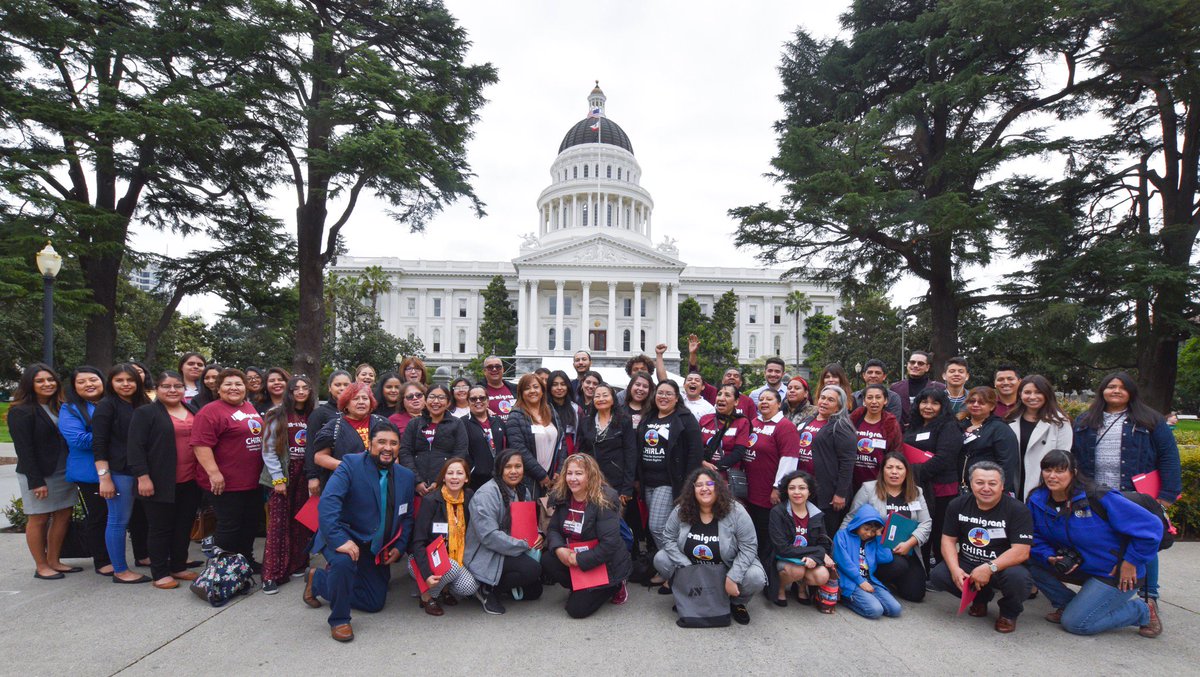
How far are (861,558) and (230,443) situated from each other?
5584 mm

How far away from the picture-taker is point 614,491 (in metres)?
4.93

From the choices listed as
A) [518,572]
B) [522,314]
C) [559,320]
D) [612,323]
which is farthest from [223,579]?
[612,323]

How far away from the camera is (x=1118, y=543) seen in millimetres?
4234

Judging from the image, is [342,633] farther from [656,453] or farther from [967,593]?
[967,593]

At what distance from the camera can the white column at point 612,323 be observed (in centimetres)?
5897

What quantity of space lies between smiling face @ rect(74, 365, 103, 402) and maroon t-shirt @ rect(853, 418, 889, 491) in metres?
7.03

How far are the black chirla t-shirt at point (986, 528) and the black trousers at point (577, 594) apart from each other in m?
2.84

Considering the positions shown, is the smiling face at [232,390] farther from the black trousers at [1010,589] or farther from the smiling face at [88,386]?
the black trousers at [1010,589]

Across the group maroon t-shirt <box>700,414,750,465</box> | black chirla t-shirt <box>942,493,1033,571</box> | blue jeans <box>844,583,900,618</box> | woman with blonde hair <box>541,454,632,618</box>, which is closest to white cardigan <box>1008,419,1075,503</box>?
black chirla t-shirt <box>942,493,1033,571</box>

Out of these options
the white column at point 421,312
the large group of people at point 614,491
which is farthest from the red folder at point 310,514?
the white column at point 421,312

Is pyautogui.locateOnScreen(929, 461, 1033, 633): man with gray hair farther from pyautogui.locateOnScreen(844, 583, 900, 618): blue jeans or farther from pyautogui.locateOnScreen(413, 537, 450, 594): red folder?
pyautogui.locateOnScreen(413, 537, 450, 594): red folder

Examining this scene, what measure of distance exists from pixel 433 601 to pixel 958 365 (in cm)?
564

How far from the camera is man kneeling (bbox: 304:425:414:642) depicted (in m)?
4.12

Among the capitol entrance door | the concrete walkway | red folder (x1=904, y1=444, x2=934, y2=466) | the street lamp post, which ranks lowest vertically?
the concrete walkway
